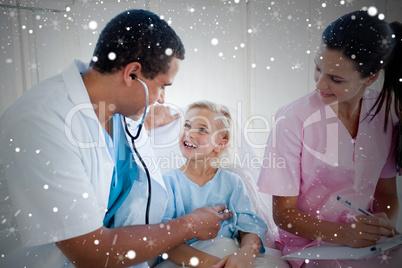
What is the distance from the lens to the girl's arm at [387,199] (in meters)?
1.08

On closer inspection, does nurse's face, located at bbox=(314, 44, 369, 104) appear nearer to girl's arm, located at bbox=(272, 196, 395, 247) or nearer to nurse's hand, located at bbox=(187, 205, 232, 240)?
girl's arm, located at bbox=(272, 196, 395, 247)

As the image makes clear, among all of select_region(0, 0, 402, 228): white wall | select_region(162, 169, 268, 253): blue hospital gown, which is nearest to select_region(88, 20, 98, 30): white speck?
select_region(0, 0, 402, 228): white wall

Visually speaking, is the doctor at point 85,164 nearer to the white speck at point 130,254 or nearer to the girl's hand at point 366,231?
the white speck at point 130,254

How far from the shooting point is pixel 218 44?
146 cm

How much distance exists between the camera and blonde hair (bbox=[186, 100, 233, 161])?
1257mm

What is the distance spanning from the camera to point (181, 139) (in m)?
1.22

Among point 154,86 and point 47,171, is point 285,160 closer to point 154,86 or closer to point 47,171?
point 154,86

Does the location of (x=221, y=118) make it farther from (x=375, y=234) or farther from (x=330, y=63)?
(x=375, y=234)


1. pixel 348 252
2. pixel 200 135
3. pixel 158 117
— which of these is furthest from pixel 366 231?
pixel 158 117

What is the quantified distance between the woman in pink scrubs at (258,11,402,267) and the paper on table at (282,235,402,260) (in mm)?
23

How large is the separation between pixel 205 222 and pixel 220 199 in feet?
0.67

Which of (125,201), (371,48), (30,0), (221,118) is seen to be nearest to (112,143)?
(125,201)

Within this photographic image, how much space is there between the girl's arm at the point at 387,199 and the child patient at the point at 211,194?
415 millimetres

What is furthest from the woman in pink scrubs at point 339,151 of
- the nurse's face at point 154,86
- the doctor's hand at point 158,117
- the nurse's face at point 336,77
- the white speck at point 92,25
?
the white speck at point 92,25
